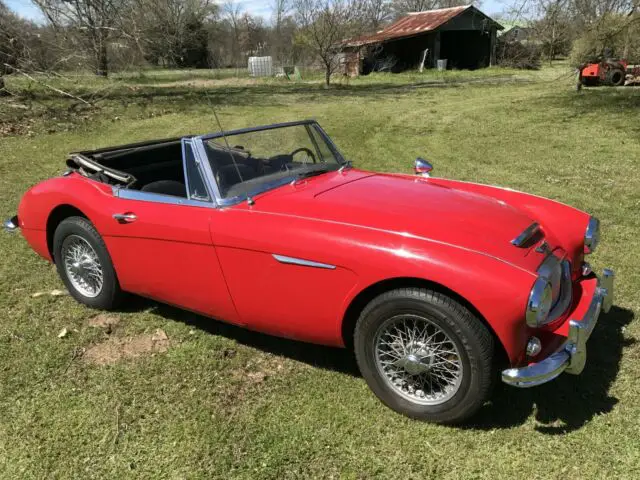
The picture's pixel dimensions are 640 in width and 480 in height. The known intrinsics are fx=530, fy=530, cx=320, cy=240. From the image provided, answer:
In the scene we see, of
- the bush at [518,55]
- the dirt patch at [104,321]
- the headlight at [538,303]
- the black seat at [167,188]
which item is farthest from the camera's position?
the bush at [518,55]

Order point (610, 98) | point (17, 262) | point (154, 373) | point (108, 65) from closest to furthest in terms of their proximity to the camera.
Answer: point (154, 373)
point (17, 262)
point (610, 98)
point (108, 65)

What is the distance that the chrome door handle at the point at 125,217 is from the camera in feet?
11.5

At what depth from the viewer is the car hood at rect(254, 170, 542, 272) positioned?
2.63 meters

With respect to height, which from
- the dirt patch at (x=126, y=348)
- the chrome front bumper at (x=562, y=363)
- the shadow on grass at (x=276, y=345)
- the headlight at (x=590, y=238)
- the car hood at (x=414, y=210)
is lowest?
the dirt patch at (x=126, y=348)

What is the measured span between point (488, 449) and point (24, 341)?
320cm

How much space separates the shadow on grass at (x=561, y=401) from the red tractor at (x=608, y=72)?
18001 millimetres

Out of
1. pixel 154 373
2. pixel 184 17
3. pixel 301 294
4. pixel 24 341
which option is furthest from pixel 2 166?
pixel 184 17

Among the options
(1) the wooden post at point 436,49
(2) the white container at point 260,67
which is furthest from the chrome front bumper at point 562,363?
(1) the wooden post at point 436,49

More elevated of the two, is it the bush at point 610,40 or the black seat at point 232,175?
the bush at point 610,40

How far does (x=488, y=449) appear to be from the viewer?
260 centimetres

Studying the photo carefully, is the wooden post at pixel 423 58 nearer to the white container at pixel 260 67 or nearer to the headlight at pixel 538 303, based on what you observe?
the white container at pixel 260 67

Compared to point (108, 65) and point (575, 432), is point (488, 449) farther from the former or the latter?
point (108, 65)

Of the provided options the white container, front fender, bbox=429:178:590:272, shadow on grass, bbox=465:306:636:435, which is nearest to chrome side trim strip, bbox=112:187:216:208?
front fender, bbox=429:178:590:272

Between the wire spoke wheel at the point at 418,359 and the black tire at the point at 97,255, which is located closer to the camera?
the wire spoke wheel at the point at 418,359
